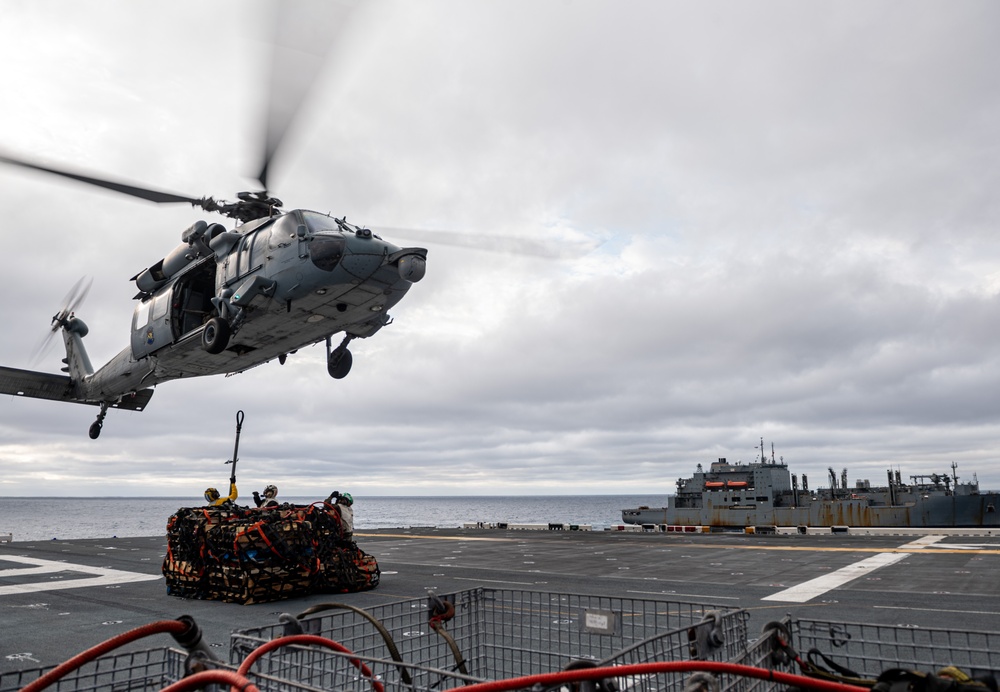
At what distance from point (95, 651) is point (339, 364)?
57.8 feet

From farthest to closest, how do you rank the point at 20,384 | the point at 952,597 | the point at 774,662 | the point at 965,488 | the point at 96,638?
the point at 965,488
the point at 20,384
the point at 952,597
the point at 96,638
the point at 774,662

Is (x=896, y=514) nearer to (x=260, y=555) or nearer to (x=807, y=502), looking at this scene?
(x=807, y=502)

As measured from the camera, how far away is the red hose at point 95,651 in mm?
2381

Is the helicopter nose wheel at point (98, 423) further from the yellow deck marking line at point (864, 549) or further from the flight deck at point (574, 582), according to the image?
the yellow deck marking line at point (864, 549)

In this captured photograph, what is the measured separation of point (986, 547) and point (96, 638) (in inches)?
1194

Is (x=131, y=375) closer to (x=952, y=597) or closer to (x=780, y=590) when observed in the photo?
(x=780, y=590)

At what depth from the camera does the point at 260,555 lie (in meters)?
13.6

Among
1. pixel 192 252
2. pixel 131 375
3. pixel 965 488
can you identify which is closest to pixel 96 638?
pixel 192 252

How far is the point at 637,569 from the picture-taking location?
20.0 m

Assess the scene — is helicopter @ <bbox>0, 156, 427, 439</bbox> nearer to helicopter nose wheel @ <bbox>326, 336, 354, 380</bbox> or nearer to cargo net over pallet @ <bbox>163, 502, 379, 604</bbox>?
helicopter nose wheel @ <bbox>326, 336, 354, 380</bbox>

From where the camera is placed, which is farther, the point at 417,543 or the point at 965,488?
the point at 965,488

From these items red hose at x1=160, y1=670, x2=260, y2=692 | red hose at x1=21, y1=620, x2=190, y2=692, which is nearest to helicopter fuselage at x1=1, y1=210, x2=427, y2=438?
red hose at x1=21, y1=620, x2=190, y2=692

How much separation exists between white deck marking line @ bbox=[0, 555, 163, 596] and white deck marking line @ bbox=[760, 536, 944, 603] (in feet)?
52.0

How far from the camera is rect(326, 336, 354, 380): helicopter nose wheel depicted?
1950cm
